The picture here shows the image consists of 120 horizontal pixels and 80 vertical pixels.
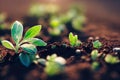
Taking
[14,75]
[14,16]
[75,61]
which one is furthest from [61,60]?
[14,16]

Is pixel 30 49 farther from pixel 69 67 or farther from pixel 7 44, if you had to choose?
pixel 69 67

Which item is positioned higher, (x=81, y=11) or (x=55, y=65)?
(x=81, y=11)

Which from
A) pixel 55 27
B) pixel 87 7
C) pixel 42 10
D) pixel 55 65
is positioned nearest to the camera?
pixel 55 65

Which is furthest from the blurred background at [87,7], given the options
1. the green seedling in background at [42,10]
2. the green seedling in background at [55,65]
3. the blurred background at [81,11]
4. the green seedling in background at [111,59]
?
the green seedling in background at [55,65]

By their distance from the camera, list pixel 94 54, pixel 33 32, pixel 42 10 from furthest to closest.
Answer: pixel 42 10
pixel 33 32
pixel 94 54

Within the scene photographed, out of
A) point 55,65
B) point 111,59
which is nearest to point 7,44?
point 55,65

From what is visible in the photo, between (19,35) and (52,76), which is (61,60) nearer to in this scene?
(52,76)

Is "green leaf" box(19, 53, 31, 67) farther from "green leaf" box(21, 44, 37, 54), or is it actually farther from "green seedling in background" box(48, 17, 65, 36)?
"green seedling in background" box(48, 17, 65, 36)

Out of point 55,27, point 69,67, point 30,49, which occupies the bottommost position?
point 69,67
